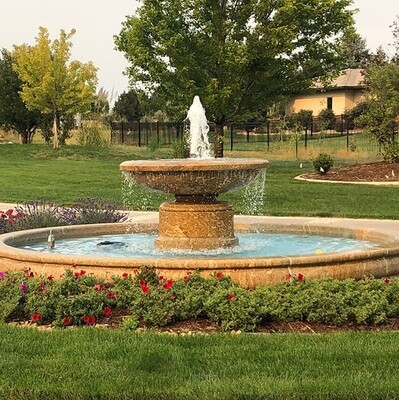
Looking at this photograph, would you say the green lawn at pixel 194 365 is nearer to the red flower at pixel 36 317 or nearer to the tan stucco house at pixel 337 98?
the red flower at pixel 36 317

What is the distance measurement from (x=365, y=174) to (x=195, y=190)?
17.2 metres

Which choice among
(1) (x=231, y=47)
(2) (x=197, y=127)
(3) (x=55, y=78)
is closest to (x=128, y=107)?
(3) (x=55, y=78)

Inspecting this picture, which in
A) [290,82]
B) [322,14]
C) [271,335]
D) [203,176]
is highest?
[322,14]

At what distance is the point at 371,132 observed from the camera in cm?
2931

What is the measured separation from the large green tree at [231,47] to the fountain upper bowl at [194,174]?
61.4 feet

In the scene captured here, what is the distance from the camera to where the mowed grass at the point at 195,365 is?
499 cm

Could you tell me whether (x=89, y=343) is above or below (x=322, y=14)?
below

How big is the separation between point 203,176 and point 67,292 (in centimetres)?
259

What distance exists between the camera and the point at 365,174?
2588cm

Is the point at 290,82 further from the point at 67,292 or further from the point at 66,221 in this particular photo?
the point at 67,292

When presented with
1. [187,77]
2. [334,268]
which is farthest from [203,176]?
[187,77]

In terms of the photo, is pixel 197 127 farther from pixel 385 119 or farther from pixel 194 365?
pixel 385 119

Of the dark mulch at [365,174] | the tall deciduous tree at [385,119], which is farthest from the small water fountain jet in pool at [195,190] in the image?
the tall deciduous tree at [385,119]

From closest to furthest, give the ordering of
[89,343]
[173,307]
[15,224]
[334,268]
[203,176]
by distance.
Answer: [89,343]
[173,307]
[334,268]
[203,176]
[15,224]
